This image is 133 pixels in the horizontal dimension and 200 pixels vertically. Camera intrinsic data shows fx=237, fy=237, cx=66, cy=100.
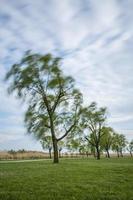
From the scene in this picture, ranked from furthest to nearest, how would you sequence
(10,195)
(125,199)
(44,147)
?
(44,147) → (10,195) → (125,199)

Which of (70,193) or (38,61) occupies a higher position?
(38,61)

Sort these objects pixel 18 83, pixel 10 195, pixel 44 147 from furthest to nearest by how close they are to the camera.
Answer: pixel 44 147
pixel 18 83
pixel 10 195

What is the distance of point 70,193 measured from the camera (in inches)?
354

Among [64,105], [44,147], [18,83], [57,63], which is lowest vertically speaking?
[44,147]

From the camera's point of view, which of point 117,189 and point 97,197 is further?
point 117,189

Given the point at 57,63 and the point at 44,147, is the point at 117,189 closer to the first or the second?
the point at 57,63

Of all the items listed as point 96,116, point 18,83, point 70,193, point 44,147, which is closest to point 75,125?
point 18,83

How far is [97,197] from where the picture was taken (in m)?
8.38

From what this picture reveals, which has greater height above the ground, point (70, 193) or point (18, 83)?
point (18, 83)

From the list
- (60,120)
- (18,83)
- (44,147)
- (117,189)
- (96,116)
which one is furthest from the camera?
(44,147)

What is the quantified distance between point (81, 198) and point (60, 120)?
28.0 m

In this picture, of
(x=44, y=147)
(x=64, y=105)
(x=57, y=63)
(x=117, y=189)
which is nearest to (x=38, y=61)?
(x=57, y=63)

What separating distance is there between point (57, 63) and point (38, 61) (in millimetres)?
2878

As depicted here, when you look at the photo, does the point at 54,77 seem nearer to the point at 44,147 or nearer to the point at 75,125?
the point at 75,125
